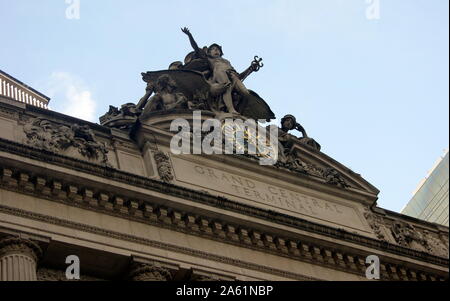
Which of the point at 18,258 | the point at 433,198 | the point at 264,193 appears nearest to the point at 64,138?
the point at 18,258

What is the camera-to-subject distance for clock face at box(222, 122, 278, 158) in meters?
27.9

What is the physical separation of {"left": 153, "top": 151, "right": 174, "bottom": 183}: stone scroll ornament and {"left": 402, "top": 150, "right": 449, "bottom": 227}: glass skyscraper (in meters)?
37.5

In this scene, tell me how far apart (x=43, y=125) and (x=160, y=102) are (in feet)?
16.8

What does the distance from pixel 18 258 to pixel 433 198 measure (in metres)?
46.6

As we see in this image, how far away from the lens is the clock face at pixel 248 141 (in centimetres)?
2791

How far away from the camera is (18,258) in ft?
64.4

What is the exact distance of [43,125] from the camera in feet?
79.0

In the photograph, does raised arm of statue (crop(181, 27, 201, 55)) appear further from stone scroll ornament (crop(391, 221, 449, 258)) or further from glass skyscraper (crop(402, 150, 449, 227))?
glass skyscraper (crop(402, 150, 449, 227))

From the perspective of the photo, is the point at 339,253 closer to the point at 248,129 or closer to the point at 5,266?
the point at 248,129

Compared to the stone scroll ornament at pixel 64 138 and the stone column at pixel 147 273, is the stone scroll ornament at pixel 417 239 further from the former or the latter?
the stone scroll ornament at pixel 64 138

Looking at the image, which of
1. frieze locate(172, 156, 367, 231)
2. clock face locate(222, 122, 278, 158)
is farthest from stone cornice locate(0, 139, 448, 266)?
clock face locate(222, 122, 278, 158)

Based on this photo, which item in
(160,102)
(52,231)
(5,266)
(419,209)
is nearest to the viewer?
(5,266)

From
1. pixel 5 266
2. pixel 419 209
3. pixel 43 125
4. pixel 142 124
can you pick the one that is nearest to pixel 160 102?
pixel 142 124
